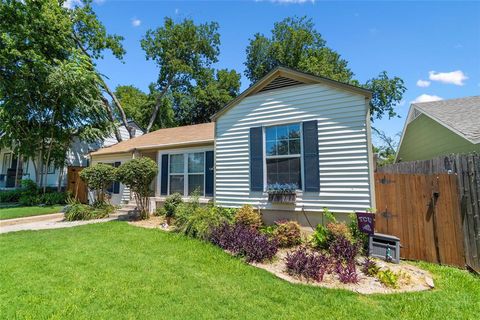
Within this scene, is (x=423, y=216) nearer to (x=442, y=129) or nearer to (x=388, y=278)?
(x=388, y=278)

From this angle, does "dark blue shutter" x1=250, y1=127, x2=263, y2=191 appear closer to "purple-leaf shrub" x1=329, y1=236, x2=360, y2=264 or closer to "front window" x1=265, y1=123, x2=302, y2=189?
"front window" x1=265, y1=123, x2=302, y2=189

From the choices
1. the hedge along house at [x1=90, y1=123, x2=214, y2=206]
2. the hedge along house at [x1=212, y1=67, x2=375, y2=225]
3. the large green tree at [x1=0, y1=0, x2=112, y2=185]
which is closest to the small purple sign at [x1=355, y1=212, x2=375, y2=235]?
the hedge along house at [x1=212, y1=67, x2=375, y2=225]

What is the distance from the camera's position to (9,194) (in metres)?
17.0

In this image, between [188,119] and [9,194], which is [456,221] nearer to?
[9,194]

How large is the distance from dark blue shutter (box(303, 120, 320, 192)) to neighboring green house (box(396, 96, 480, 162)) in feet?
15.8

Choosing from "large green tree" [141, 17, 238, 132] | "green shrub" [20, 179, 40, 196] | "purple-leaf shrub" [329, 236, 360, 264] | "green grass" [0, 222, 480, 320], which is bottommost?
"green grass" [0, 222, 480, 320]

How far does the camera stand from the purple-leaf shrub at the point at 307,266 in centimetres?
484

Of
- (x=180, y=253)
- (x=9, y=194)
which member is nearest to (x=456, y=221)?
(x=180, y=253)

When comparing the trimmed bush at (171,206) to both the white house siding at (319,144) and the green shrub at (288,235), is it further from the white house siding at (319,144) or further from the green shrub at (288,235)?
the green shrub at (288,235)

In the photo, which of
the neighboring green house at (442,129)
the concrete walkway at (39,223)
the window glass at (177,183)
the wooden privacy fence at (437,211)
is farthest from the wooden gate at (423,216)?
the concrete walkway at (39,223)

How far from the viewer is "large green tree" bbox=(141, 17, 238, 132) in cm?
2719

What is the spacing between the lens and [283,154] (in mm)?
8016

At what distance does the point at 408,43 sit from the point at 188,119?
76.2ft

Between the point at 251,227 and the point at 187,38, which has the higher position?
the point at 187,38
